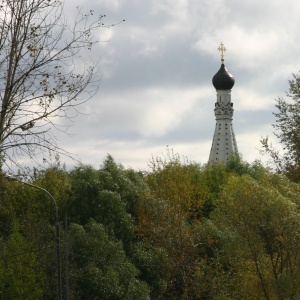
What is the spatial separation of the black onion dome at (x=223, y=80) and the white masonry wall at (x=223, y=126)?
2.42 ft

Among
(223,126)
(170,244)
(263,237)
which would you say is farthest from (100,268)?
(223,126)

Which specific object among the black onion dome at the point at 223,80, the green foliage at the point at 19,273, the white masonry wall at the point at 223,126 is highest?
the black onion dome at the point at 223,80

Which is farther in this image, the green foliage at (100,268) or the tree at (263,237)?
the green foliage at (100,268)

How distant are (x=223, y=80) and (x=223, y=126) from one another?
19.9ft

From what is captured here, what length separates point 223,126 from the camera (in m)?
128

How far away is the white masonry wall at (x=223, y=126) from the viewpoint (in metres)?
123

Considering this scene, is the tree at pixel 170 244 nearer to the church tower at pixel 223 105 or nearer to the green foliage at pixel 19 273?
the green foliage at pixel 19 273

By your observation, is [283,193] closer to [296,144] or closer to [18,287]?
[296,144]

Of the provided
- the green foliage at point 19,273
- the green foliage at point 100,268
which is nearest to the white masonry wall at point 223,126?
the green foliage at point 100,268

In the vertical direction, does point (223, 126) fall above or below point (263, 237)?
above

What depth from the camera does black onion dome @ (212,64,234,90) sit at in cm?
12850

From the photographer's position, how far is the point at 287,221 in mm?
37594

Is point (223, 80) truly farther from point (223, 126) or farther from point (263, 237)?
point (263, 237)

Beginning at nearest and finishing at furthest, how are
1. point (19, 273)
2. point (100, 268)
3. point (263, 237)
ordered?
point (263, 237), point (19, 273), point (100, 268)
